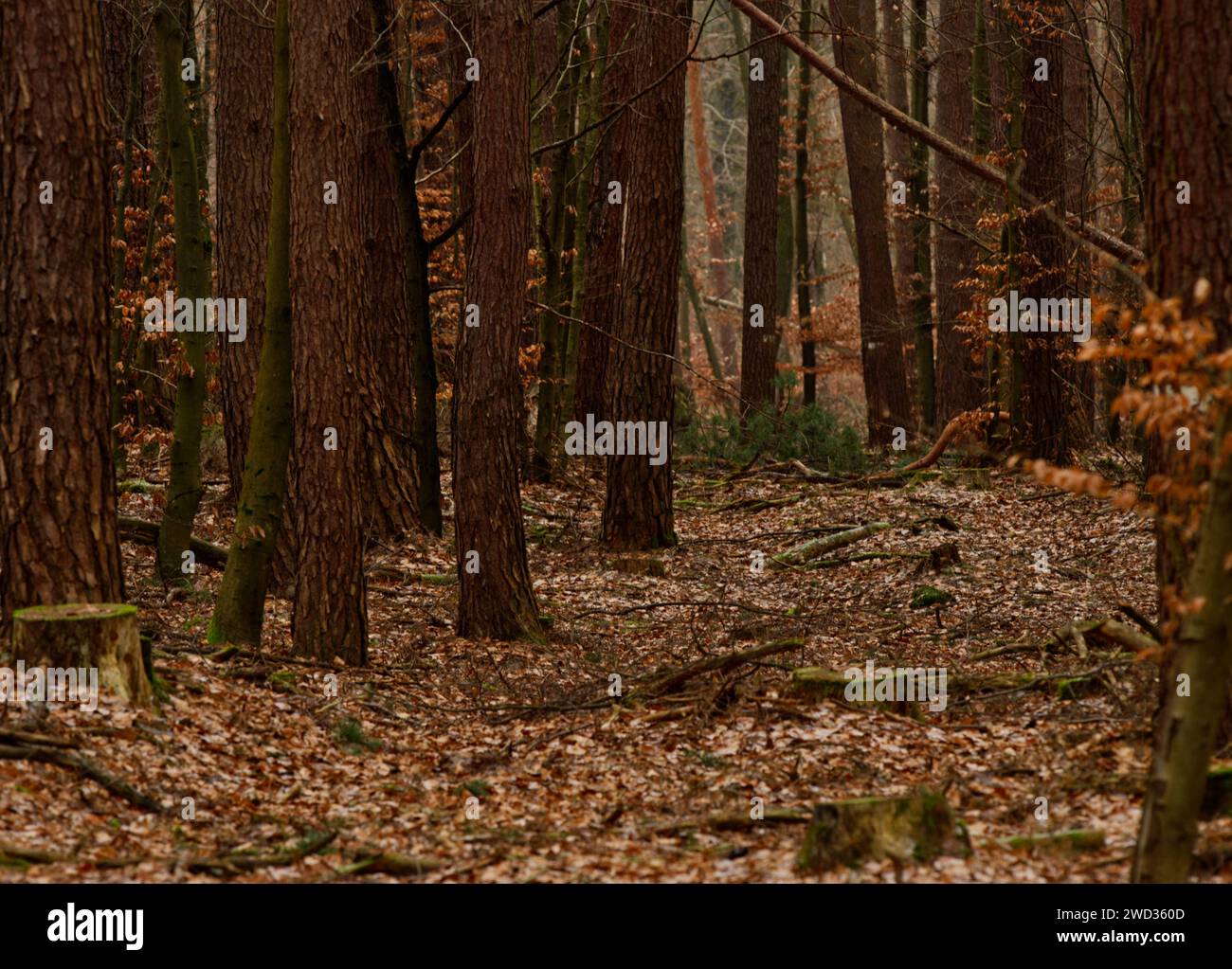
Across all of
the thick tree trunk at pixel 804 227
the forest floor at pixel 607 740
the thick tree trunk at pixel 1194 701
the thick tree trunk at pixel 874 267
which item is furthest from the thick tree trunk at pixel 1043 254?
the thick tree trunk at pixel 1194 701

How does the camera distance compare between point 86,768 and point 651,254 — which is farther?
point 651,254

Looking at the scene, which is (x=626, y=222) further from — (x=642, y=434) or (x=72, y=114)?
(x=72, y=114)

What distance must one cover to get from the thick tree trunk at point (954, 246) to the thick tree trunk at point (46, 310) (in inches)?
628

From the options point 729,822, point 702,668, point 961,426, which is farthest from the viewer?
point 961,426

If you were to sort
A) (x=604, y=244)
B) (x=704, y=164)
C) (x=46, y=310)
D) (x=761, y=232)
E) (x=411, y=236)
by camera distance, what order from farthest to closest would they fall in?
(x=704, y=164)
(x=761, y=232)
(x=604, y=244)
(x=411, y=236)
(x=46, y=310)

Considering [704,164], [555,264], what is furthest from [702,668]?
[704,164]

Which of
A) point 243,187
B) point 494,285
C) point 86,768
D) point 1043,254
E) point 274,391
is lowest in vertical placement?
point 86,768

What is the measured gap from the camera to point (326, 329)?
9.26 m

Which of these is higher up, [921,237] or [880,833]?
[921,237]

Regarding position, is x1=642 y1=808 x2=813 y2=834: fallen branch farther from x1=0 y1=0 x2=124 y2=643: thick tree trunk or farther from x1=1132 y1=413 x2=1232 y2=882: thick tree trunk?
x1=0 y1=0 x2=124 y2=643: thick tree trunk

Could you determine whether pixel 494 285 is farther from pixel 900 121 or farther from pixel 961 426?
pixel 961 426

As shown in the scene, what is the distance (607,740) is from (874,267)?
50.8 ft

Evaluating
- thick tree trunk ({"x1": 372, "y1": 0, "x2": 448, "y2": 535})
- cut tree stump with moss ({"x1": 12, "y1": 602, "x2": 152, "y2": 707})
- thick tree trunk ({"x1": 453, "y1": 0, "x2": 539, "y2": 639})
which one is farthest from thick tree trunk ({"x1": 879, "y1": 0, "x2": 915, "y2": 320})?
cut tree stump with moss ({"x1": 12, "y1": 602, "x2": 152, "y2": 707})

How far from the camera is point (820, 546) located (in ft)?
46.4
